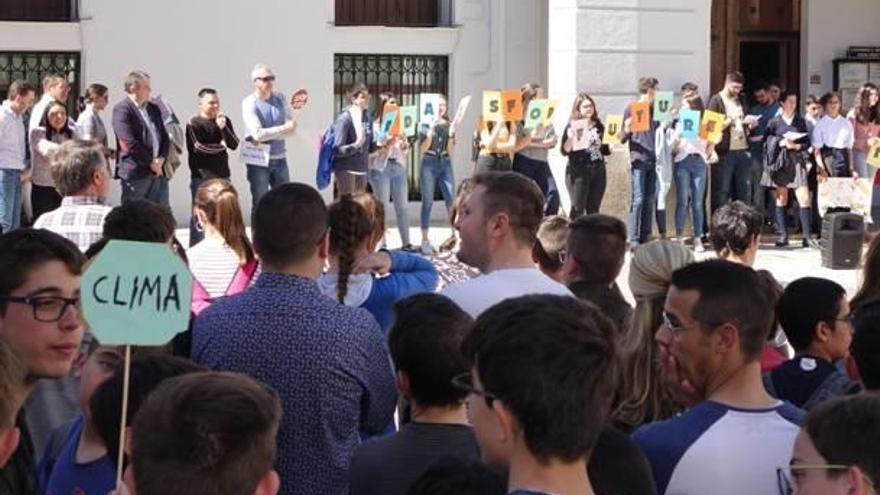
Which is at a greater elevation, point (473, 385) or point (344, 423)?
point (473, 385)

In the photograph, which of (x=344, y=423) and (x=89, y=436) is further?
(x=344, y=423)

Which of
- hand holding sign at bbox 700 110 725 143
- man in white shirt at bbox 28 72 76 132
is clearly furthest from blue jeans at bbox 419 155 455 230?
man in white shirt at bbox 28 72 76 132

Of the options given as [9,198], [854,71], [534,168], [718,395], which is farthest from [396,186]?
[718,395]

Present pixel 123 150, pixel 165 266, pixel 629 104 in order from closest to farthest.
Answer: pixel 165 266, pixel 123 150, pixel 629 104

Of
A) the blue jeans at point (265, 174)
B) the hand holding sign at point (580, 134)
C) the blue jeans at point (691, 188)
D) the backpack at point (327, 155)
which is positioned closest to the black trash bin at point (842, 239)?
the blue jeans at point (691, 188)

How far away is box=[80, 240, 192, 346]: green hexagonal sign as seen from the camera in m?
3.64

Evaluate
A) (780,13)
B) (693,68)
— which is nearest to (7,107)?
(693,68)

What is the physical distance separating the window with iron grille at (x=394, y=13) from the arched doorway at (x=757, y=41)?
12.4 ft

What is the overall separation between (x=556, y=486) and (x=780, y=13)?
67.5 feet

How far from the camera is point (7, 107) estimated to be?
15.8m

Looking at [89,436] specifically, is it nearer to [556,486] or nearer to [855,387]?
[556,486]

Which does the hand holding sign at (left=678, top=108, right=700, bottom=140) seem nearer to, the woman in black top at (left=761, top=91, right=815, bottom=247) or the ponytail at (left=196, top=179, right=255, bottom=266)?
the woman in black top at (left=761, top=91, right=815, bottom=247)

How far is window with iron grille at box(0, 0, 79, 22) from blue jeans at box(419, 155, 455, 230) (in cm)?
441

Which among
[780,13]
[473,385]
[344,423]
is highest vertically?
[780,13]
